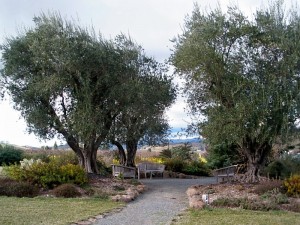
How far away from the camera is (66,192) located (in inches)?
548

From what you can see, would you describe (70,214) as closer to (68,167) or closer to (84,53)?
(68,167)

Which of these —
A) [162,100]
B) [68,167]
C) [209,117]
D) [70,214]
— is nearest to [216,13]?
[209,117]

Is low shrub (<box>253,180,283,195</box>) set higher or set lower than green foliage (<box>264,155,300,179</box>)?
lower

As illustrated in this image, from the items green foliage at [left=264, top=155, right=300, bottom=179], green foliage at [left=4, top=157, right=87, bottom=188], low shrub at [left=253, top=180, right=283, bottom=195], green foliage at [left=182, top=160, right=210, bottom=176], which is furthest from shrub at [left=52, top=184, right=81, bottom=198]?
green foliage at [left=182, top=160, right=210, bottom=176]

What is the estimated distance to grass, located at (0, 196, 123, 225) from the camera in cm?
953

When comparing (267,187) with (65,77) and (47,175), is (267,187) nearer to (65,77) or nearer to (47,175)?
(47,175)

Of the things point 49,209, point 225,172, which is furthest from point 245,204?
point 225,172

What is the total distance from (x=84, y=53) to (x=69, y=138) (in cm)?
402

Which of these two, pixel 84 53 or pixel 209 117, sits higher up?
pixel 84 53

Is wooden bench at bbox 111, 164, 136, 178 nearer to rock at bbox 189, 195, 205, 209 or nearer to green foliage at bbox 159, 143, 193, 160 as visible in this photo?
rock at bbox 189, 195, 205, 209

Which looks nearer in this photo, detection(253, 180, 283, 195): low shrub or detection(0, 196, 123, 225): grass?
detection(0, 196, 123, 225): grass

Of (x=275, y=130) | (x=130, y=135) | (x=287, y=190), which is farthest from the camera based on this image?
(x=130, y=135)

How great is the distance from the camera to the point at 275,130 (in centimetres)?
1434

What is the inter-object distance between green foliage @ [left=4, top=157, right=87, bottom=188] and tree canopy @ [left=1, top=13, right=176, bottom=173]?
1.74m
